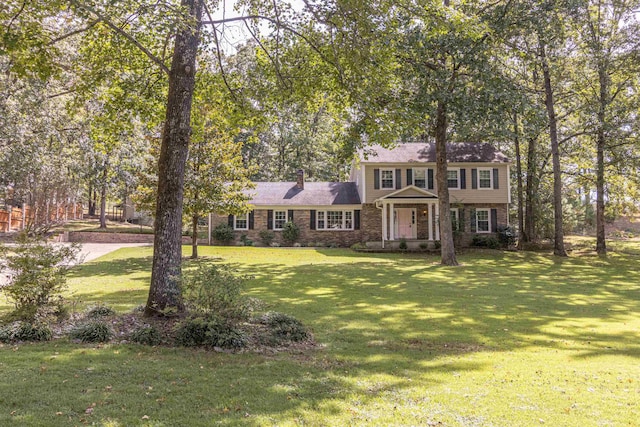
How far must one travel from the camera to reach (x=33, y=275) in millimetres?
6102

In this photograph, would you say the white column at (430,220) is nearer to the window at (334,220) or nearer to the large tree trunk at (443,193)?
→ the window at (334,220)

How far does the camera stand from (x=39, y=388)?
4.06m

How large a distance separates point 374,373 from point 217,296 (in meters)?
2.33

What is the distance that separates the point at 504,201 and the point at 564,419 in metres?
24.8

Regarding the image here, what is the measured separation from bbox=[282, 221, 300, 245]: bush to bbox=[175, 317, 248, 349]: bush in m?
21.5

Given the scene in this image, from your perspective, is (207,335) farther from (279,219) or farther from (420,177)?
(420,177)

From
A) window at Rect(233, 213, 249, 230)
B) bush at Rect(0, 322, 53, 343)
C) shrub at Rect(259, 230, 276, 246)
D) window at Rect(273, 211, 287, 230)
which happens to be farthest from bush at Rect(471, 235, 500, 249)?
bush at Rect(0, 322, 53, 343)

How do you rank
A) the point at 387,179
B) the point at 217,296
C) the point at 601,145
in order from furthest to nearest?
the point at 387,179, the point at 601,145, the point at 217,296

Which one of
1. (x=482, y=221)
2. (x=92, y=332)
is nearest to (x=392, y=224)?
(x=482, y=221)

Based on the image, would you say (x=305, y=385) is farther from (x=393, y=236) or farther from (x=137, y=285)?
(x=393, y=236)

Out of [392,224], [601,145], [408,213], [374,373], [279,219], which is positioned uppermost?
[601,145]

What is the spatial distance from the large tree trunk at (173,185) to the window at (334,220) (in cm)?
2106

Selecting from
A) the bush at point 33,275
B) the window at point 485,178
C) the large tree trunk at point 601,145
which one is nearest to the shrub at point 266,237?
the window at point 485,178

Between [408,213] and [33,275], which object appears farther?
[408,213]
